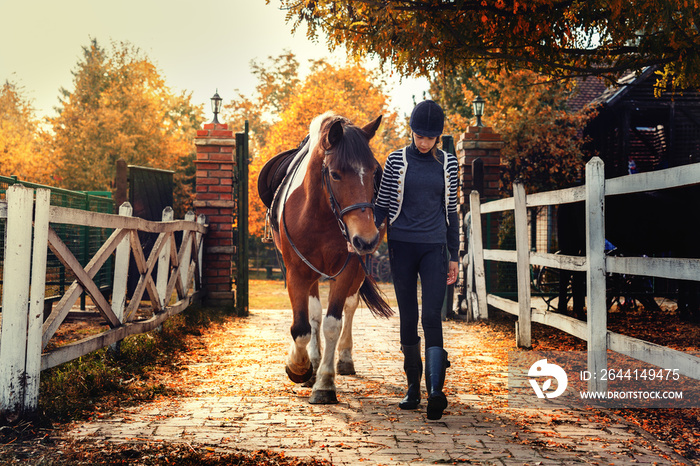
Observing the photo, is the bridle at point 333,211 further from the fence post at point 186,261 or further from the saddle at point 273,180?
the fence post at point 186,261

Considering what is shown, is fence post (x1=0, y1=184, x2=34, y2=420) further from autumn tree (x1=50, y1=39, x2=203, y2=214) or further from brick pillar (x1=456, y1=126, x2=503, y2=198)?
autumn tree (x1=50, y1=39, x2=203, y2=214)

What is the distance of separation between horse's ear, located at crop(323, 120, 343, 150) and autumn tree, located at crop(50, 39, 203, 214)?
2396cm

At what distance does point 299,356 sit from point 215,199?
234 inches

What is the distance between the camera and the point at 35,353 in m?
3.82

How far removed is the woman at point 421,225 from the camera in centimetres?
433

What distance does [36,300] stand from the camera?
12.6 ft

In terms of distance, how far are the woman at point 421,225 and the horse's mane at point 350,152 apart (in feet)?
0.59

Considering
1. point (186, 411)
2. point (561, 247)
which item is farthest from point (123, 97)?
point (186, 411)

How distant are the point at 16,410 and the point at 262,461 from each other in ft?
5.19

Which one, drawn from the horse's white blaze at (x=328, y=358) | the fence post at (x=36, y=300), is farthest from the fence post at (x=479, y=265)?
the fence post at (x=36, y=300)

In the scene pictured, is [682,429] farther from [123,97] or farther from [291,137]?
[123,97]

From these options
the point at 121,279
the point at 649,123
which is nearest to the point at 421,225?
the point at 121,279

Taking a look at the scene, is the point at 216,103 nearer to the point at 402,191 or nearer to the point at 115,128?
the point at 402,191

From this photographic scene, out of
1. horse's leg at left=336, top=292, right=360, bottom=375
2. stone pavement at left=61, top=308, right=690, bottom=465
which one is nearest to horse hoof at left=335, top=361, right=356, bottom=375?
horse's leg at left=336, top=292, right=360, bottom=375
